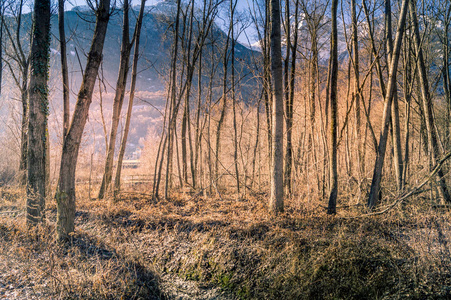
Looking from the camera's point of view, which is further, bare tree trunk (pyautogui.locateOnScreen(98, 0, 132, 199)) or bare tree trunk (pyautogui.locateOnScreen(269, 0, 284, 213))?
bare tree trunk (pyautogui.locateOnScreen(98, 0, 132, 199))

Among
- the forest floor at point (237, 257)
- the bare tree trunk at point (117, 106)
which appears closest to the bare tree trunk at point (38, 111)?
the forest floor at point (237, 257)

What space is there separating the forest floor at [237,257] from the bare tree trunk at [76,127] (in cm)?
77

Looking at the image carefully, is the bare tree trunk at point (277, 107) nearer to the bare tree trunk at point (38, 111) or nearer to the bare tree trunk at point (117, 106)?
the bare tree trunk at point (38, 111)

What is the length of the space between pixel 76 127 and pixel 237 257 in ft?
14.0

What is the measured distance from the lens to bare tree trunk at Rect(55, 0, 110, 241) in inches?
183

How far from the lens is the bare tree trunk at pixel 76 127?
183 inches

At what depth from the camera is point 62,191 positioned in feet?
15.6

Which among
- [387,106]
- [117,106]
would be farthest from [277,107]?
[117,106]

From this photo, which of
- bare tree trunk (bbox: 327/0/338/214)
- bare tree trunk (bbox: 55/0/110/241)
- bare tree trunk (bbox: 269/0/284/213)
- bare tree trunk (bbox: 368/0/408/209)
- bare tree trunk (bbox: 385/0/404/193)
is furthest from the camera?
bare tree trunk (bbox: 385/0/404/193)

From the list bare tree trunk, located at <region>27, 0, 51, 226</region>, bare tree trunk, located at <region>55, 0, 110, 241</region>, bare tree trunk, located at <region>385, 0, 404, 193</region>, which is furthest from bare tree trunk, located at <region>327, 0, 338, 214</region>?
bare tree trunk, located at <region>27, 0, 51, 226</region>

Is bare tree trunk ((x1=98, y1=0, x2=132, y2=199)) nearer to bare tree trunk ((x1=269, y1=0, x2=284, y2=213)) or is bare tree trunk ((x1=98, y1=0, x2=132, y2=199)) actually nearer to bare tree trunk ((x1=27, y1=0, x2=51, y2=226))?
bare tree trunk ((x1=27, y1=0, x2=51, y2=226))

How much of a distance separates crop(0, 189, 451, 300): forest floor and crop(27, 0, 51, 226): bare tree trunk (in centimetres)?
67

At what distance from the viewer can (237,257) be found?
4879 millimetres

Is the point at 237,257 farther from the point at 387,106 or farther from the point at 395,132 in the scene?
the point at 395,132
